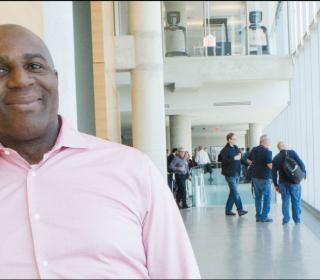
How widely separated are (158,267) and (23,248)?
0.29 m

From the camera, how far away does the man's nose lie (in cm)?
111

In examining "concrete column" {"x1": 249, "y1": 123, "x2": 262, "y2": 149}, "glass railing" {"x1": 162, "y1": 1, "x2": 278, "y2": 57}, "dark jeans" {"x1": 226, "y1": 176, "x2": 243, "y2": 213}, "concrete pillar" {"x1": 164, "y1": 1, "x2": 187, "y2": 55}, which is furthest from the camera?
"concrete pillar" {"x1": 164, "y1": 1, "x2": 187, "y2": 55}

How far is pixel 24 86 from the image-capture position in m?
1.12

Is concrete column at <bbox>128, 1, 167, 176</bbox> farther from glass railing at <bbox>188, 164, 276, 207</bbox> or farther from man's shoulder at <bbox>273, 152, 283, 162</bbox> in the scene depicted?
man's shoulder at <bbox>273, 152, 283, 162</bbox>

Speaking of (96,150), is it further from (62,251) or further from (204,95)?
(204,95)

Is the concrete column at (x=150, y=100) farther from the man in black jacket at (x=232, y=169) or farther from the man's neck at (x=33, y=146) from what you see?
the man's neck at (x=33, y=146)

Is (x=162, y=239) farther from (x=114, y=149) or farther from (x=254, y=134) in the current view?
(x=254, y=134)

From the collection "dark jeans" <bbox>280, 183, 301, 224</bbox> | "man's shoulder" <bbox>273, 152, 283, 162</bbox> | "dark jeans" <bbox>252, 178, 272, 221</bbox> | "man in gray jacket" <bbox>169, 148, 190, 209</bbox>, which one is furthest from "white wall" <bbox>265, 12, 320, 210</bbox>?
"man in gray jacket" <bbox>169, 148, 190, 209</bbox>

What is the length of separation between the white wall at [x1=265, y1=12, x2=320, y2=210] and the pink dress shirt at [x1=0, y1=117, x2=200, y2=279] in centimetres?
664

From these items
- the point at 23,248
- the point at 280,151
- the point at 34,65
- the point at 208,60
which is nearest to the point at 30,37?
the point at 34,65

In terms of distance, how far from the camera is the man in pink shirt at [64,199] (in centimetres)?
110

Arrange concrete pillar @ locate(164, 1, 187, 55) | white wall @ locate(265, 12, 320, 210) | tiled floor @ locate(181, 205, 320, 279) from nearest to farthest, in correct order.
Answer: tiled floor @ locate(181, 205, 320, 279)
white wall @ locate(265, 12, 320, 210)
concrete pillar @ locate(164, 1, 187, 55)

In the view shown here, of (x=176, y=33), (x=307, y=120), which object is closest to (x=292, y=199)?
(x=307, y=120)

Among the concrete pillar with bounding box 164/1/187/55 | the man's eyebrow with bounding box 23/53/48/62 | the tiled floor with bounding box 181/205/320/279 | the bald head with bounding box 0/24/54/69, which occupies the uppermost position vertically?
the concrete pillar with bounding box 164/1/187/55
